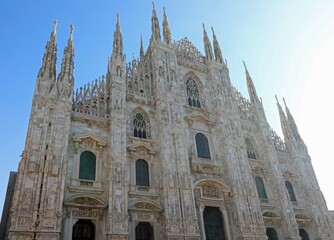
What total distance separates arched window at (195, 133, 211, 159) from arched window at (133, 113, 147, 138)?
485 cm

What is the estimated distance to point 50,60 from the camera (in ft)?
63.5

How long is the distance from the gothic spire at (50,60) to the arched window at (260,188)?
18292 mm

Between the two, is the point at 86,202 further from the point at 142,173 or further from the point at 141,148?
the point at 141,148

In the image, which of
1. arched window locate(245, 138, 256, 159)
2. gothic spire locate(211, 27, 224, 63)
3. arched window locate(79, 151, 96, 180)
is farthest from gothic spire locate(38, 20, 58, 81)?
arched window locate(245, 138, 256, 159)

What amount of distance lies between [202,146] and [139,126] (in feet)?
19.0

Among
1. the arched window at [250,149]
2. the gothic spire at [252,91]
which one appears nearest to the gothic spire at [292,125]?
the gothic spire at [252,91]

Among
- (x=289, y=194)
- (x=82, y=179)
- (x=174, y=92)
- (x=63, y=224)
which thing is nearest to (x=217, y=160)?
(x=174, y=92)

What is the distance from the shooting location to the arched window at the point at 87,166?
17250 mm

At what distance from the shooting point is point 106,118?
760 inches

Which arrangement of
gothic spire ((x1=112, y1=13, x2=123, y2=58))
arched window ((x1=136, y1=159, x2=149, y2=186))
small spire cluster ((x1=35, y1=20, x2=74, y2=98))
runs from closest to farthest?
small spire cluster ((x1=35, y1=20, x2=74, y2=98))
arched window ((x1=136, y1=159, x2=149, y2=186))
gothic spire ((x1=112, y1=13, x2=123, y2=58))

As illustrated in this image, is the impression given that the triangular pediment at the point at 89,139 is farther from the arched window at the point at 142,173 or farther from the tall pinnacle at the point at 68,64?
the tall pinnacle at the point at 68,64

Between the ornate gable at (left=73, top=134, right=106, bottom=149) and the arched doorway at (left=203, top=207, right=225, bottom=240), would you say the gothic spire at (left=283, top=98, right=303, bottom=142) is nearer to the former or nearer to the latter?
the arched doorway at (left=203, top=207, right=225, bottom=240)

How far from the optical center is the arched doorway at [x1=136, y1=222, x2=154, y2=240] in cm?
1746

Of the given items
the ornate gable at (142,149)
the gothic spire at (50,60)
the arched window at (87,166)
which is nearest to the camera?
the arched window at (87,166)
